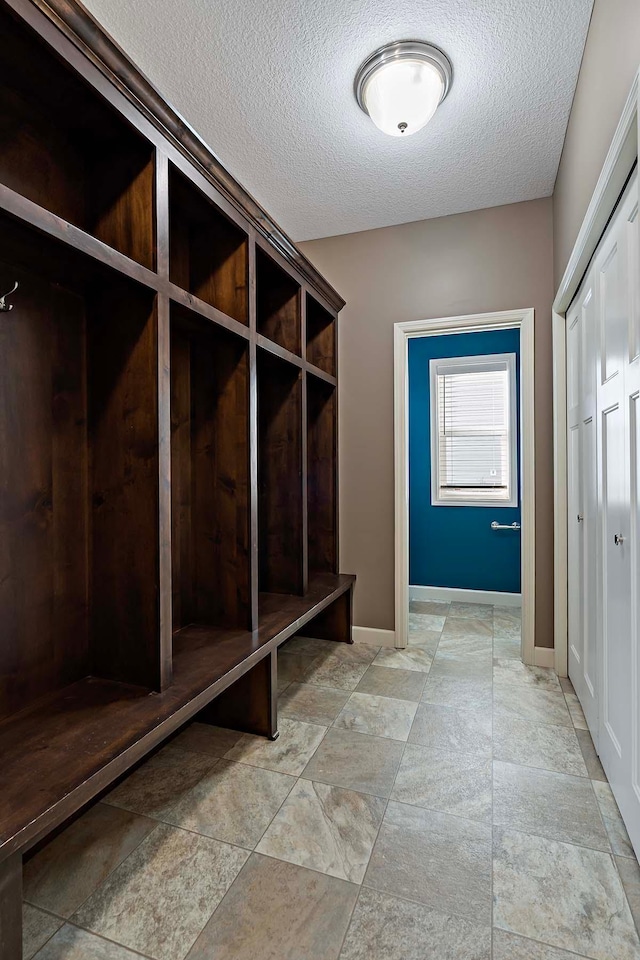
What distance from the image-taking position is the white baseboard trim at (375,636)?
3184 millimetres

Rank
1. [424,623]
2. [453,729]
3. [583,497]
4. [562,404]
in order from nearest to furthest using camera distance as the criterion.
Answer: [453,729], [583,497], [562,404], [424,623]

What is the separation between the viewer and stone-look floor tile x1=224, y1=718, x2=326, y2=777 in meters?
1.88

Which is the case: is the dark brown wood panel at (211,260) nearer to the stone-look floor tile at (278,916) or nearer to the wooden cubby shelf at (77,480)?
the wooden cubby shelf at (77,480)

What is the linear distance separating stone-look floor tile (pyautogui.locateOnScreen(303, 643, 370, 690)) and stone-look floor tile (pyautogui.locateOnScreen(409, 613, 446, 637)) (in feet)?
2.36

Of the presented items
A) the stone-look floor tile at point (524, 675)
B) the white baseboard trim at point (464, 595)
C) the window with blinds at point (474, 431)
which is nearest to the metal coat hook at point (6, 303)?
the stone-look floor tile at point (524, 675)

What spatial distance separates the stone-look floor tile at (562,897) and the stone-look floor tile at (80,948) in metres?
0.93

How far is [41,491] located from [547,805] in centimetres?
196

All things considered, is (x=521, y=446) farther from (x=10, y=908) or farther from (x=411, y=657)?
(x=10, y=908)

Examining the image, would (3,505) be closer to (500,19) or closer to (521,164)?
(500,19)

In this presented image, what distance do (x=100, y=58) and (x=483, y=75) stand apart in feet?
5.05

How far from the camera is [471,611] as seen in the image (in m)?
4.02

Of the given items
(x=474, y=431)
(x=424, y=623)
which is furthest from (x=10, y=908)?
(x=474, y=431)

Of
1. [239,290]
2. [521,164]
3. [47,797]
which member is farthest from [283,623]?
[521,164]

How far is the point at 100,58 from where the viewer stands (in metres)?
1.29
